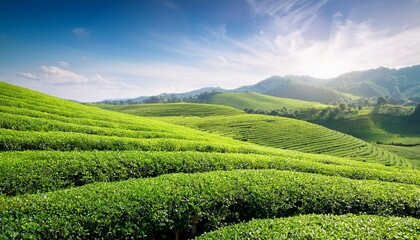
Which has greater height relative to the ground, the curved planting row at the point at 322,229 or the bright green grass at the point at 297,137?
the curved planting row at the point at 322,229

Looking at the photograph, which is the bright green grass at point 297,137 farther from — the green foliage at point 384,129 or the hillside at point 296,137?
the green foliage at point 384,129

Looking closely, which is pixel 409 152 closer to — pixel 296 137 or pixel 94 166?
pixel 296 137

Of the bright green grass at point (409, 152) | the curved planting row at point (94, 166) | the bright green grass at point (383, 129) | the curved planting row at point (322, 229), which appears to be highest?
the curved planting row at point (94, 166)

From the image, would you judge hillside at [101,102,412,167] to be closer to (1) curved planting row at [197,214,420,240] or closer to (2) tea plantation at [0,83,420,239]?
(2) tea plantation at [0,83,420,239]

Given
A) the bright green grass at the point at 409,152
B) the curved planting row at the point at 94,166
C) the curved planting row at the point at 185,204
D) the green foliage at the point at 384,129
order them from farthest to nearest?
1. the green foliage at the point at 384,129
2. the bright green grass at the point at 409,152
3. the curved planting row at the point at 94,166
4. the curved planting row at the point at 185,204

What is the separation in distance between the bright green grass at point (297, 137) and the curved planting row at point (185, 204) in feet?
276

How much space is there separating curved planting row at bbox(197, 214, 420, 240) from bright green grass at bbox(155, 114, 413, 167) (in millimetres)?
89221

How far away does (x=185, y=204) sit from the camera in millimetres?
16297

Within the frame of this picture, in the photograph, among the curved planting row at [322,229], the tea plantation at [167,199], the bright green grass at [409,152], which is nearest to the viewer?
the curved planting row at [322,229]

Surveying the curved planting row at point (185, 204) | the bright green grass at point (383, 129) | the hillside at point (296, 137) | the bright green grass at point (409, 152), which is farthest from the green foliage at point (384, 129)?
the curved planting row at point (185, 204)

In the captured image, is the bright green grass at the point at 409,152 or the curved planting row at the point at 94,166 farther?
the bright green grass at the point at 409,152

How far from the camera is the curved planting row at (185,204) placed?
13.3 metres

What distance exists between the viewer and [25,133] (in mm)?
26578

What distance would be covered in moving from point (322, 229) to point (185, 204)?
7965mm
